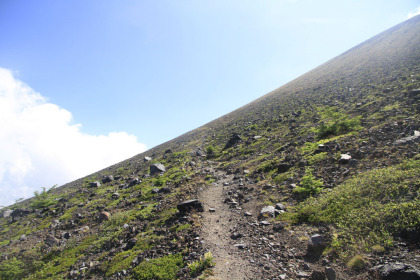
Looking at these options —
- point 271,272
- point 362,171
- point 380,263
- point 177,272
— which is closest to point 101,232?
point 177,272

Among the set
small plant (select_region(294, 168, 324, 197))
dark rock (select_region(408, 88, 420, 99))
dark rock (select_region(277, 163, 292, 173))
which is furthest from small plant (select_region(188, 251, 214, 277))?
dark rock (select_region(408, 88, 420, 99))

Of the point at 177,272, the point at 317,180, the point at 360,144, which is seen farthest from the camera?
the point at 360,144

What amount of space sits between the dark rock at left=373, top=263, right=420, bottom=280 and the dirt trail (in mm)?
4069

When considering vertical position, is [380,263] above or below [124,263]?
below

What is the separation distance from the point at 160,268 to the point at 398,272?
844 cm

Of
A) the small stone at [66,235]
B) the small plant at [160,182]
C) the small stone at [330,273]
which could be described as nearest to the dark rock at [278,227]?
the small stone at [330,273]

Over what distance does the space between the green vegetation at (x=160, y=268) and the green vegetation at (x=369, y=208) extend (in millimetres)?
6359

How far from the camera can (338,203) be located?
9281mm

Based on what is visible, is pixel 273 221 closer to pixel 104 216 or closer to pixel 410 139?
pixel 410 139

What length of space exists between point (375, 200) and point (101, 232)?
17.6m

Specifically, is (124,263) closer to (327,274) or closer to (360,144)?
(327,274)

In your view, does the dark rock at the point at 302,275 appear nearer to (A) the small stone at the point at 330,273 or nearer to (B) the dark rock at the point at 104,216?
(A) the small stone at the point at 330,273

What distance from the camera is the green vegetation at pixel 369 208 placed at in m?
6.95

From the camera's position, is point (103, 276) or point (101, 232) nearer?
point (103, 276)
